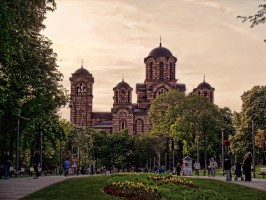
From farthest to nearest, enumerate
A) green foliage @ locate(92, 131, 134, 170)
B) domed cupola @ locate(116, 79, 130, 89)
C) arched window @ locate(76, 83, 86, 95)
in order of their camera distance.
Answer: arched window @ locate(76, 83, 86, 95) < domed cupola @ locate(116, 79, 130, 89) < green foliage @ locate(92, 131, 134, 170)

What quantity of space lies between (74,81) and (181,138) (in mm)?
57163

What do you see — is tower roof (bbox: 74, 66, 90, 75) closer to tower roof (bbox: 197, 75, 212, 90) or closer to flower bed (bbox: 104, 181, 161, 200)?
tower roof (bbox: 197, 75, 212, 90)

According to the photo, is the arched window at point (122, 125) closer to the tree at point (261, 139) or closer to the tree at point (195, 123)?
the tree at point (195, 123)

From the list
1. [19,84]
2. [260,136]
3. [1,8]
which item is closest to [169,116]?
[260,136]

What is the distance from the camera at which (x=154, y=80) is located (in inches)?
4311

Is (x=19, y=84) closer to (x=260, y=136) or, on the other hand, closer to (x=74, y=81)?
(x=260, y=136)

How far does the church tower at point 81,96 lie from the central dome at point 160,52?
16.9 metres

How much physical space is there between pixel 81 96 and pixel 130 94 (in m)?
12.5

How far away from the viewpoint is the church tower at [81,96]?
116625 millimetres

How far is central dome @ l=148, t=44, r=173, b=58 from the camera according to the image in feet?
355

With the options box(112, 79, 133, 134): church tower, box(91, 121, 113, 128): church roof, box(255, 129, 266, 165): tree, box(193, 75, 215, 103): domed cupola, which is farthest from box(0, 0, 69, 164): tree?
box(91, 121, 113, 128): church roof

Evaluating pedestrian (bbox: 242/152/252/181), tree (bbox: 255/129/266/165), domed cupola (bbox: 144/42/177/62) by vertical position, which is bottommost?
pedestrian (bbox: 242/152/252/181)

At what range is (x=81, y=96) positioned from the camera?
386 ft

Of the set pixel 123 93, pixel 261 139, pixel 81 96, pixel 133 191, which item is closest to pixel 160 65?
pixel 123 93
